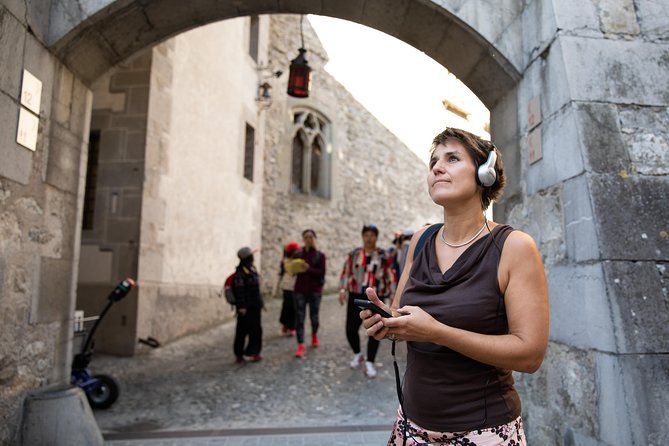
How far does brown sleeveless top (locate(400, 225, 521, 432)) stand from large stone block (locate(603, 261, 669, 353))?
1077 mm

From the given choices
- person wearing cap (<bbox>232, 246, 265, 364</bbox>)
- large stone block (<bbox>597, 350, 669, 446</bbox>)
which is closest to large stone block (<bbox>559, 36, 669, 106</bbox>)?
large stone block (<bbox>597, 350, 669, 446</bbox>)

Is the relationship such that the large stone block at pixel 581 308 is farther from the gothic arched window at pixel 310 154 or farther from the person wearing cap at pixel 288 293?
the gothic arched window at pixel 310 154

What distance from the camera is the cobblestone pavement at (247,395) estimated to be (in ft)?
12.8

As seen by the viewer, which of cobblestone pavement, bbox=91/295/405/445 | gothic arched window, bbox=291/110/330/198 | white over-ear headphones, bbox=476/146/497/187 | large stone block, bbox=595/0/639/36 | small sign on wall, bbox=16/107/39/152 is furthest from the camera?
gothic arched window, bbox=291/110/330/198

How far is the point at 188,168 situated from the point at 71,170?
434 cm

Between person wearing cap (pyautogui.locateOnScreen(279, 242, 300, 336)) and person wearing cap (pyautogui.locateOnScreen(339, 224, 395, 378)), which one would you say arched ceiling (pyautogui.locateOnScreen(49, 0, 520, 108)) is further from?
person wearing cap (pyautogui.locateOnScreen(279, 242, 300, 336))

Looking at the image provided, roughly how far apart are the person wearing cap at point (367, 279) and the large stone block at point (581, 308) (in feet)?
9.15

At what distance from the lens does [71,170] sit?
3.60 metres

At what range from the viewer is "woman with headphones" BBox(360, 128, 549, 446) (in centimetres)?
125

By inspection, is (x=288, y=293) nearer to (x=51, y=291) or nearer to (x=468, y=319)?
(x=51, y=291)

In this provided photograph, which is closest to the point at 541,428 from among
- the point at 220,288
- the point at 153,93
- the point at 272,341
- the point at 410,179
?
the point at 272,341

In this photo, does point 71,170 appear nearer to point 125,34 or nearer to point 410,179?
point 125,34

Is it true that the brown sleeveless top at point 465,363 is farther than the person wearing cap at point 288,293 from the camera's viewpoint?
No

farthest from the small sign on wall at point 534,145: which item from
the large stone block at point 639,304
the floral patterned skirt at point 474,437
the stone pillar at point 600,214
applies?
the floral patterned skirt at point 474,437
